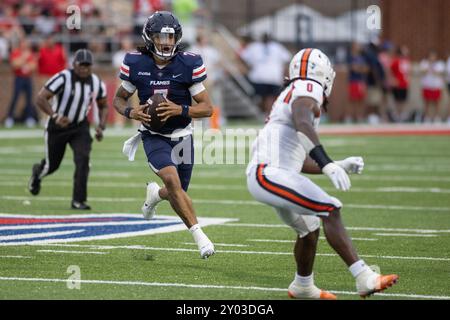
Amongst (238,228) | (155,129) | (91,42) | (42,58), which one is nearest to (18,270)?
(155,129)

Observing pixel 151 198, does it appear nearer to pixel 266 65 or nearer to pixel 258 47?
pixel 266 65

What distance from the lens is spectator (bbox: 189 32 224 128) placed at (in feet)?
79.2

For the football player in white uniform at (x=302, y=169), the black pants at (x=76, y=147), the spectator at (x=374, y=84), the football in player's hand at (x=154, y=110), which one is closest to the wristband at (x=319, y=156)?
the football player in white uniform at (x=302, y=169)

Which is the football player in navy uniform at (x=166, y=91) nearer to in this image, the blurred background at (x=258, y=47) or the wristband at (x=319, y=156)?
the wristband at (x=319, y=156)

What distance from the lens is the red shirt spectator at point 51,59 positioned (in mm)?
24000

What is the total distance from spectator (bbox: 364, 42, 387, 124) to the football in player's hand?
62.6ft

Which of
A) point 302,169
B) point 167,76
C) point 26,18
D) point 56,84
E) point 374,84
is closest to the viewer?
point 302,169

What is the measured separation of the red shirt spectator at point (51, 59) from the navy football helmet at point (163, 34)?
15802 millimetres

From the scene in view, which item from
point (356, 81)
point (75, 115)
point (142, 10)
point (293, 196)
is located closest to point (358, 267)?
point (293, 196)

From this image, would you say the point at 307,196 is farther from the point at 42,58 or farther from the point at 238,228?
the point at 42,58

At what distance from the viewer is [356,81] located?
27.3m

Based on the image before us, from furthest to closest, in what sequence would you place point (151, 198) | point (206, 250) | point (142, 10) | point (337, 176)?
1. point (142, 10)
2. point (151, 198)
3. point (206, 250)
4. point (337, 176)

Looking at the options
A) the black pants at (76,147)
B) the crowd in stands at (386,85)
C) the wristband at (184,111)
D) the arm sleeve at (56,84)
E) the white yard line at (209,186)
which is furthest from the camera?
the crowd in stands at (386,85)

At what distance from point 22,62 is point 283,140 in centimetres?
1784
